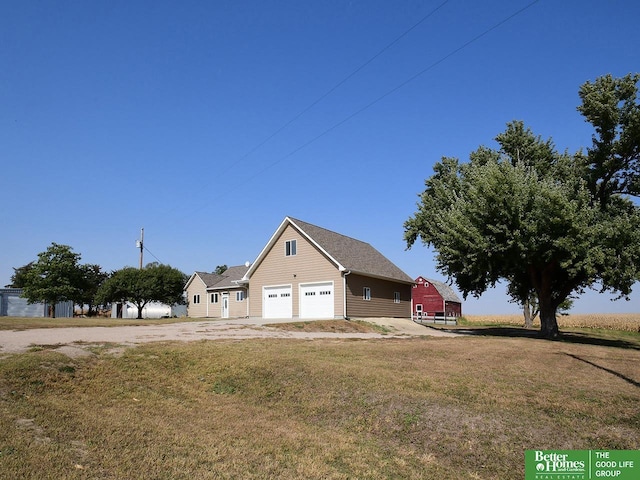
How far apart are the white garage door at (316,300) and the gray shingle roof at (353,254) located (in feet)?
7.37

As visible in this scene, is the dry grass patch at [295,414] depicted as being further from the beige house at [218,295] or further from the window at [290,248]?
the beige house at [218,295]

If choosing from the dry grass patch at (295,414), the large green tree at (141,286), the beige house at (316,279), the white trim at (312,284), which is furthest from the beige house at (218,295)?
the dry grass patch at (295,414)

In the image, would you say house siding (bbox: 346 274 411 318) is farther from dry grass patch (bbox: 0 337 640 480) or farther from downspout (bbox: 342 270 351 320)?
dry grass patch (bbox: 0 337 640 480)

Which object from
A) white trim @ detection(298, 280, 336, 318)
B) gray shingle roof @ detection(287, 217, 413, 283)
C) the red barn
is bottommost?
the red barn

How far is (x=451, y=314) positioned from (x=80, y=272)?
49.6 metres

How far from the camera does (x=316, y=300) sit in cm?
3148

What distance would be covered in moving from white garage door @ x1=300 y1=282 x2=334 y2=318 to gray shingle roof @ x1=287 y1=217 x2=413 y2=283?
2.25 metres

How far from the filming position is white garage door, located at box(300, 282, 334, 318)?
30.8m

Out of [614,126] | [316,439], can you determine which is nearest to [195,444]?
[316,439]

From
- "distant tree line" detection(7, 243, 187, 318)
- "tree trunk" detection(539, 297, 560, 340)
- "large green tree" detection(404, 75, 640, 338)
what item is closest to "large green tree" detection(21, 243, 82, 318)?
"distant tree line" detection(7, 243, 187, 318)

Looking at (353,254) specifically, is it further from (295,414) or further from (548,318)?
(295,414)

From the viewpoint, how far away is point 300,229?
106ft

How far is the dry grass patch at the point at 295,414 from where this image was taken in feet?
20.2

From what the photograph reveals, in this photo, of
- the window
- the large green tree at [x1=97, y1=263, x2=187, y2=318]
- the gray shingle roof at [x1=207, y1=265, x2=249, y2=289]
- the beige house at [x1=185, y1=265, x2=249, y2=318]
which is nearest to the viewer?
the window
